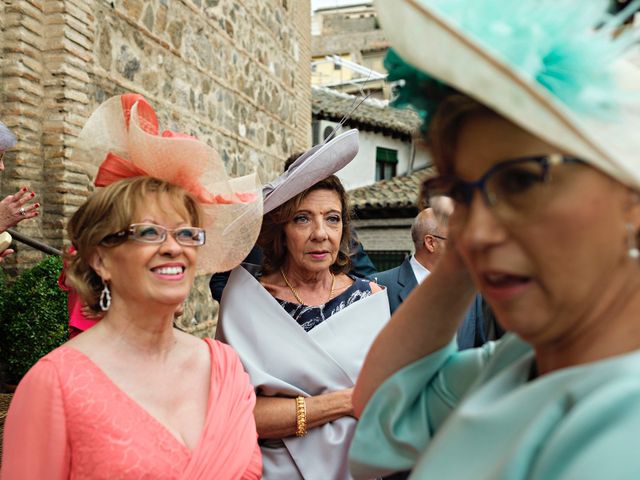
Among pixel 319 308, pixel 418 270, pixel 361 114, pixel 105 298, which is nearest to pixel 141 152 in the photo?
pixel 105 298

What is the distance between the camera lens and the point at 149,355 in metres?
1.88

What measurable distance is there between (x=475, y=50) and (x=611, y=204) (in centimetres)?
23

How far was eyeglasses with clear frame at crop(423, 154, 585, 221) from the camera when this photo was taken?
704 millimetres

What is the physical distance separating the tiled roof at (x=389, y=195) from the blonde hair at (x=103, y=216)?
40.1ft

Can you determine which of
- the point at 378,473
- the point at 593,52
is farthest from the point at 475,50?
the point at 378,473

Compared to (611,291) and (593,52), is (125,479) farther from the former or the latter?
(593,52)

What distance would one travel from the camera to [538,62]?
0.71 m

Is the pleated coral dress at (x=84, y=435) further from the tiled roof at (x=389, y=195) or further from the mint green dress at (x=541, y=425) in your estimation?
the tiled roof at (x=389, y=195)

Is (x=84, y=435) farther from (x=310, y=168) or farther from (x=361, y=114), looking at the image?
(x=361, y=114)

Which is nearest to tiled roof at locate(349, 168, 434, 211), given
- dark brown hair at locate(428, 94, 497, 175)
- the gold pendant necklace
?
the gold pendant necklace

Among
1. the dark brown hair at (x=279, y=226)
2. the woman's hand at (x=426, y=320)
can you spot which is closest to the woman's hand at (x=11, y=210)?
the dark brown hair at (x=279, y=226)

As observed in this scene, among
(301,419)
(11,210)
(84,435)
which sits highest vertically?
(11,210)

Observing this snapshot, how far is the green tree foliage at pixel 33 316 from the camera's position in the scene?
4000mm

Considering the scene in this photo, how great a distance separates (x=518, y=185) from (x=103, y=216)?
1.46 m
